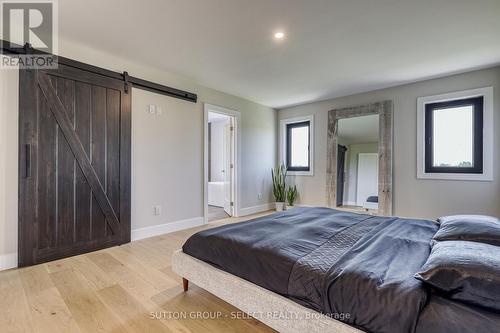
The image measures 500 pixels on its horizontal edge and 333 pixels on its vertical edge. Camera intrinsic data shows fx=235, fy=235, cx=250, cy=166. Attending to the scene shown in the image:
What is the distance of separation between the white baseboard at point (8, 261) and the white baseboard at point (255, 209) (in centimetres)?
332

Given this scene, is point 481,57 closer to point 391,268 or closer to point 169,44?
point 391,268

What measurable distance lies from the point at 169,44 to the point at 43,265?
2789 mm

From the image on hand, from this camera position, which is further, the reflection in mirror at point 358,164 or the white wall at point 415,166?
the reflection in mirror at point 358,164

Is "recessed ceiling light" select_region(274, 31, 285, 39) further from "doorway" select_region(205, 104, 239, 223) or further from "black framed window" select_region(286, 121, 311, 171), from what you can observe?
"black framed window" select_region(286, 121, 311, 171)

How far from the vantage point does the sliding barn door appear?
2.47 meters

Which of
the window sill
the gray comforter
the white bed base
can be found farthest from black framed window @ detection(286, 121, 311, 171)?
the white bed base

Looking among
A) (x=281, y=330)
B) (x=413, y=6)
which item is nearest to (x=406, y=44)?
(x=413, y=6)

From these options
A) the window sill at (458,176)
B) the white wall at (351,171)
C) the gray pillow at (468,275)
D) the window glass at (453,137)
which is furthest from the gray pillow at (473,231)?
the white wall at (351,171)

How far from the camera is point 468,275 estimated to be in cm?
98

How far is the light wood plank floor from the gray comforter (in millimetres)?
362

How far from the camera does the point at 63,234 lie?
105 inches

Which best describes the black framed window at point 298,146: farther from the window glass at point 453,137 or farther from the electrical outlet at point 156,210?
the electrical outlet at point 156,210

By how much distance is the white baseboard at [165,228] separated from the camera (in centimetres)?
334

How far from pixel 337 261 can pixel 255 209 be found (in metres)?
4.01
